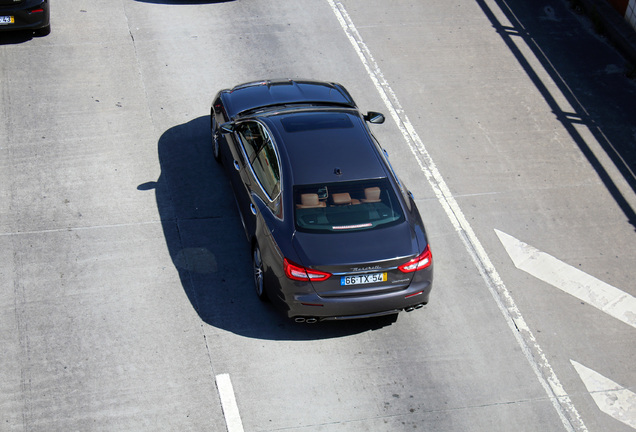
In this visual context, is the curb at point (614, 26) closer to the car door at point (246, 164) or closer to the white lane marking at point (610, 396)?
the white lane marking at point (610, 396)

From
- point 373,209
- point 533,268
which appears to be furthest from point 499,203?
point 373,209

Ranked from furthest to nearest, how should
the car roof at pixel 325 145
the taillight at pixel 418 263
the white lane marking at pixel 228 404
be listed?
the car roof at pixel 325 145, the taillight at pixel 418 263, the white lane marking at pixel 228 404

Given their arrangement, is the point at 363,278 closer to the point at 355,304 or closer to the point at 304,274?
the point at 355,304

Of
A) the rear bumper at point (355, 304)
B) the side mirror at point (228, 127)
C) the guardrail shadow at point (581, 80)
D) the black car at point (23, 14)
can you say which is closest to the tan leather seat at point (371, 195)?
the rear bumper at point (355, 304)

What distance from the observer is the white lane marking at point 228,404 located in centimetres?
768

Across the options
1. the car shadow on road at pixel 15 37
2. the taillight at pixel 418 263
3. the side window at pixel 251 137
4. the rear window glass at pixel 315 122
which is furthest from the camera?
the car shadow on road at pixel 15 37

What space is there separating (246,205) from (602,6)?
943cm

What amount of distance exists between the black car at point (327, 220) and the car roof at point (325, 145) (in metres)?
0.01

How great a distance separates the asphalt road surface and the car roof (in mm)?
1504

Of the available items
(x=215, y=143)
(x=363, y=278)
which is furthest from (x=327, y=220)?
(x=215, y=143)

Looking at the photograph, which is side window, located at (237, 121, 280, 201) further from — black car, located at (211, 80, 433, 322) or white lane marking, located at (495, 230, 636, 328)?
white lane marking, located at (495, 230, 636, 328)

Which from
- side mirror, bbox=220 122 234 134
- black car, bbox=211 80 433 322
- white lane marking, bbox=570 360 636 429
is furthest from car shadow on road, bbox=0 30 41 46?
white lane marking, bbox=570 360 636 429

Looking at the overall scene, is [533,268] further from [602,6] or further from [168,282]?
[602,6]

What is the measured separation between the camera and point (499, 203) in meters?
11.0
